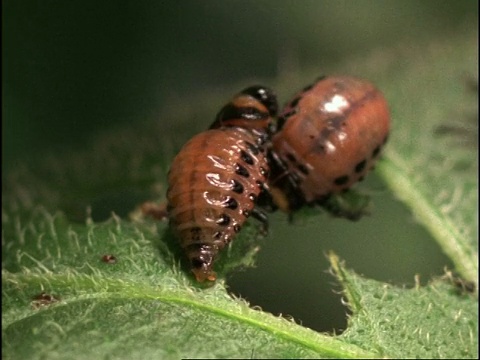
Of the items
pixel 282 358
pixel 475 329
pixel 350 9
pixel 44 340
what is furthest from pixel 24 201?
pixel 350 9

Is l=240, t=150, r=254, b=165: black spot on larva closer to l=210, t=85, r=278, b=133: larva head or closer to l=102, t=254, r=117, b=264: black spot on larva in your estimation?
l=210, t=85, r=278, b=133: larva head

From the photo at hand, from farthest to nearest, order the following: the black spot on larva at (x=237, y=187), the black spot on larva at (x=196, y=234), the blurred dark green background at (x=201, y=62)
Result: 1. the blurred dark green background at (x=201, y=62)
2. the black spot on larva at (x=237, y=187)
3. the black spot on larva at (x=196, y=234)

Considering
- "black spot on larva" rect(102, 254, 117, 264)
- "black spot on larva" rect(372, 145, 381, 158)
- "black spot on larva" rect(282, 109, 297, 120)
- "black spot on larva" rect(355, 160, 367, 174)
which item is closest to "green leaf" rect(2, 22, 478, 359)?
"black spot on larva" rect(102, 254, 117, 264)

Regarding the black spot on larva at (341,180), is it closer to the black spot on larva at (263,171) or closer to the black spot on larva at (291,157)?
the black spot on larva at (291,157)

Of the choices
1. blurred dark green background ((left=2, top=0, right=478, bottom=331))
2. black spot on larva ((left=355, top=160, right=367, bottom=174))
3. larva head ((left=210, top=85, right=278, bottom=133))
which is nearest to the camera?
larva head ((left=210, top=85, right=278, bottom=133))

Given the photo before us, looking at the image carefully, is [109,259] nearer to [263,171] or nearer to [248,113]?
[263,171]

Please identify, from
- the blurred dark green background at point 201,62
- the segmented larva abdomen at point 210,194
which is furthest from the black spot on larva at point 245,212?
the blurred dark green background at point 201,62
